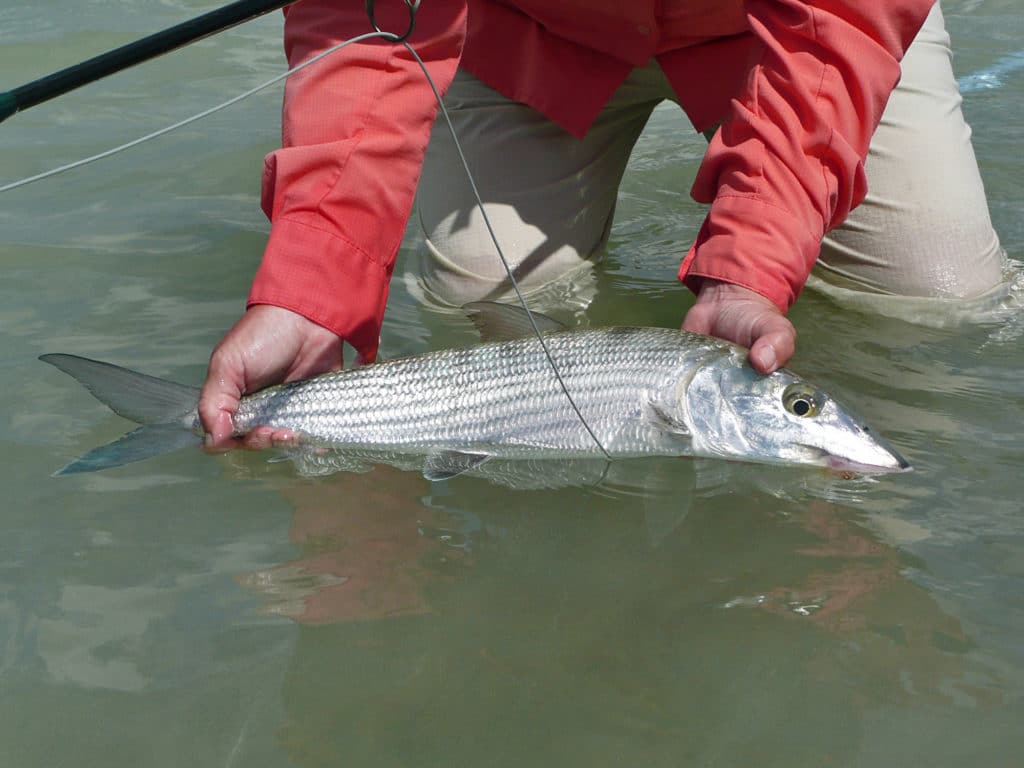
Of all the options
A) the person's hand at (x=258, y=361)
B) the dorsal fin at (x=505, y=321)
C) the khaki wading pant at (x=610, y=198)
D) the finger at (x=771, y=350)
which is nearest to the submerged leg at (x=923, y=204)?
the khaki wading pant at (x=610, y=198)

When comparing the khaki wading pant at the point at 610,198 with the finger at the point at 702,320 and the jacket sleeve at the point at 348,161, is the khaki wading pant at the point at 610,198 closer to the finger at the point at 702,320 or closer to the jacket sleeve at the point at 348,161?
the jacket sleeve at the point at 348,161

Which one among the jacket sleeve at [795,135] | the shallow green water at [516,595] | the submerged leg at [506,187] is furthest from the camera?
the submerged leg at [506,187]

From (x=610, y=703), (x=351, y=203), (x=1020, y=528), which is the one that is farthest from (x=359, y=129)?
(x=1020, y=528)

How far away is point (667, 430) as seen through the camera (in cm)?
295

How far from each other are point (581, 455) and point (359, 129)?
114 cm

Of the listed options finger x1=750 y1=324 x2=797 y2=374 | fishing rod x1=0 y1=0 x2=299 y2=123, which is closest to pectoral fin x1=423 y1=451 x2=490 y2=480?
finger x1=750 y1=324 x2=797 y2=374

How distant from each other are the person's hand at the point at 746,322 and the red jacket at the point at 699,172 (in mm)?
53

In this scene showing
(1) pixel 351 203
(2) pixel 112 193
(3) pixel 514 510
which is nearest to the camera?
(3) pixel 514 510

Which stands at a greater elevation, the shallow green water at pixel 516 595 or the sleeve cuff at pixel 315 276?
the sleeve cuff at pixel 315 276

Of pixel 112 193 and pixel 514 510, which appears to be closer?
pixel 514 510

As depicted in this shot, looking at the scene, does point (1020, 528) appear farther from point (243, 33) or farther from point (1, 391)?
point (243, 33)

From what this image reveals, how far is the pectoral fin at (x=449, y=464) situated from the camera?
2.96 meters

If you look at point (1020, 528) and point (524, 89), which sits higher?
point (524, 89)

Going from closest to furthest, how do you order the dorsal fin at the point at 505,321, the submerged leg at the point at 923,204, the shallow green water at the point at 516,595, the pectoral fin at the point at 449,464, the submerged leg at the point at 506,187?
1. the shallow green water at the point at 516,595
2. the pectoral fin at the point at 449,464
3. the dorsal fin at the point at 505,321
4. the submerged leg at the point at 923,204
5. the submerged leg at the point at 506,187
